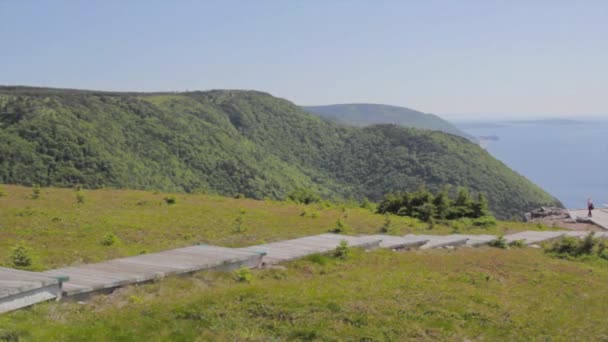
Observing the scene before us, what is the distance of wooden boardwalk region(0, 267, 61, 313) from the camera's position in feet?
26.8

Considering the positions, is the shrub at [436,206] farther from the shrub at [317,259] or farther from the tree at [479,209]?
the shrub at [317,259]

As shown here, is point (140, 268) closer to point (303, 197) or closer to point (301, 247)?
point (301, 247)

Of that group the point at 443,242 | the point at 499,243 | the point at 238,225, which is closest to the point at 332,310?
the point at 443,242

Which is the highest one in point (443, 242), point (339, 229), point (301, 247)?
point (301, 247)

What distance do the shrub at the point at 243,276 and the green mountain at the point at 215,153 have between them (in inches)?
3034

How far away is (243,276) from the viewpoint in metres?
11.4

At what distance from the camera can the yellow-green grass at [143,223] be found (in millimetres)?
14398

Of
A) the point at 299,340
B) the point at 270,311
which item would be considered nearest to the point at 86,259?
the point at 270,311

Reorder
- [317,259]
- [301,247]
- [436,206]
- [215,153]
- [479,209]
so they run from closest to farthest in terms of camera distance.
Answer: [317,259] < [301,247] < [436,206] < [479,209] < [215,153]

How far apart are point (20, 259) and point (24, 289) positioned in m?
3.19

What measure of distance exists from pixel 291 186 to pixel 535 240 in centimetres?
11114

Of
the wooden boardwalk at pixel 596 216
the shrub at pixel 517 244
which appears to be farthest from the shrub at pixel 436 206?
the wooden boardwalk at pixel 596 216

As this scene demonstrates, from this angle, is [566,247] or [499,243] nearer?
[566,247]

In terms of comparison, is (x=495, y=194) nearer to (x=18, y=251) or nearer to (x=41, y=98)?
(x=41, y=98)
